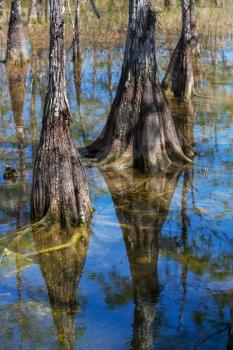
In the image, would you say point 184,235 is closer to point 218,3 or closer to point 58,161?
point 58,161

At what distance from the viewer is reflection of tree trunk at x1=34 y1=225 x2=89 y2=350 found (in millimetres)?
6371

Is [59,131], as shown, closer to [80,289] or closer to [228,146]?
[80,289]

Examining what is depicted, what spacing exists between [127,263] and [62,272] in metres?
0.76

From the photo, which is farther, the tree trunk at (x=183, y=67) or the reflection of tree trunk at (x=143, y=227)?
the tree trunk at (x=183, y=67)

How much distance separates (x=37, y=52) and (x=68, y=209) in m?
13.8

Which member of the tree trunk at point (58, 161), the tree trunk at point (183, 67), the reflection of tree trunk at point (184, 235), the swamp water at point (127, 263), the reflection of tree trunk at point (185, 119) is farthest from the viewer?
the tree trunk at point (183, 67)

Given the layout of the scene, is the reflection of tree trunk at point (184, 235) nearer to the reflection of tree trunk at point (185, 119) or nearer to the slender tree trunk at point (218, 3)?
the reflection of tree trunk at point (185, 119)

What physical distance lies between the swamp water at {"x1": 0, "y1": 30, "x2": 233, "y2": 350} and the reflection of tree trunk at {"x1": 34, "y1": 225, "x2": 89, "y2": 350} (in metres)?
0.01

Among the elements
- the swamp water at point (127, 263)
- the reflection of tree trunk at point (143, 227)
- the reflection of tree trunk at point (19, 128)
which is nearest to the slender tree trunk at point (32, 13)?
the reflection of tree trunk at point (19, 128)

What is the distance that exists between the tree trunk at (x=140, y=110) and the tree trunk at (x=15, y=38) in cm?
902

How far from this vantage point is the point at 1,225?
8641 mm

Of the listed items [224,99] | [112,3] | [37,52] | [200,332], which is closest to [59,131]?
[200,332]

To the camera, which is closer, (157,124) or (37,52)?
(157,124)

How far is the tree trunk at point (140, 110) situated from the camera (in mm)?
10914
